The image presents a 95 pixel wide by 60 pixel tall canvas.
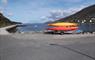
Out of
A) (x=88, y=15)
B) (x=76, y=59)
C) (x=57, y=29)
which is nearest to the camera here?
(x=76, y=59)

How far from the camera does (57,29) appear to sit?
3641 cm

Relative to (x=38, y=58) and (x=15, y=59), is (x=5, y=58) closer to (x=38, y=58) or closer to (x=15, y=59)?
(x=15, y=59)

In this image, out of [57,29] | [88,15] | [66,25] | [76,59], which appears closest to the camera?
[76,59]

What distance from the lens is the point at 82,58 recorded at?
37.5ft

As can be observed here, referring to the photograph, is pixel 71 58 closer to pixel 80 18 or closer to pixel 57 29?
pixel 57 29

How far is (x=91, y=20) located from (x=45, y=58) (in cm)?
10327

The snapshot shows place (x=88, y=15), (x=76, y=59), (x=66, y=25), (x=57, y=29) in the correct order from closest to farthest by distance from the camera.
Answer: (x=76, y=59)
(x=57, y=29)
(x=66, y=25)
(x=88, y=15)

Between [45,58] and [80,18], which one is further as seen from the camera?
[80,18]

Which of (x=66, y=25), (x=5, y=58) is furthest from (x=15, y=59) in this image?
(x=66, y=25)

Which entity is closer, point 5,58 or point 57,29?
point 5,58

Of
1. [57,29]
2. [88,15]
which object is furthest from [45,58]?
[88,15]

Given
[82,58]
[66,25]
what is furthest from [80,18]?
[82,58]

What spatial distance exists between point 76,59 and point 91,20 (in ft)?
339

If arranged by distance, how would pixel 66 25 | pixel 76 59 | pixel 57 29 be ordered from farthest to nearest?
pixel 66 25 → pixel 57 29 → pixel 76 59
